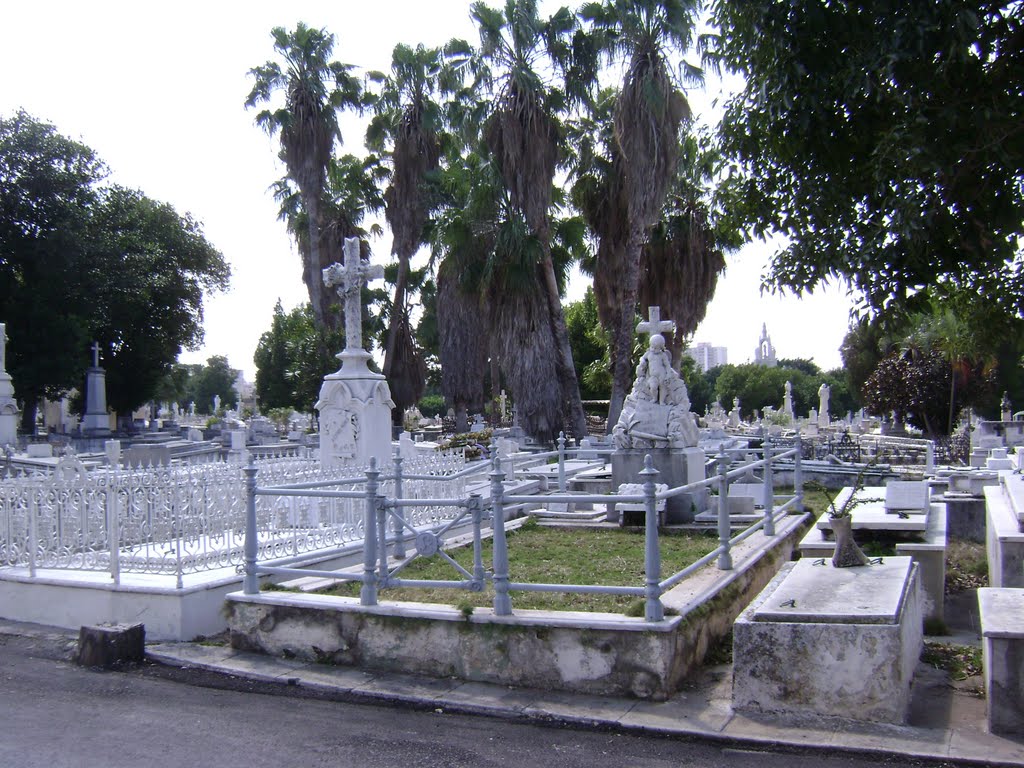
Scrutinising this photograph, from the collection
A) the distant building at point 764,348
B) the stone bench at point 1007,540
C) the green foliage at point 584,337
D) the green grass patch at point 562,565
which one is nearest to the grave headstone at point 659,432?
the green grass patch at point 562,565

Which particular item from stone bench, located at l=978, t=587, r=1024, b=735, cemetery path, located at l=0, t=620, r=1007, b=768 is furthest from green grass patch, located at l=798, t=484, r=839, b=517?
cemetery path, located at l=0, t=620, r=1007, b=768

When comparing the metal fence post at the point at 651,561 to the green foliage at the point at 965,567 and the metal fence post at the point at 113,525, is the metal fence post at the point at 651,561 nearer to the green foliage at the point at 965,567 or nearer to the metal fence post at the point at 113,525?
the metal fence post at the point at 113,525

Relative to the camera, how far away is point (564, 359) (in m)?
23.9

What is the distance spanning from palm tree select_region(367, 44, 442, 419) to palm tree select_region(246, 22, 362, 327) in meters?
1.44

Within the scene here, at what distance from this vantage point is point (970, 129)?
592cm

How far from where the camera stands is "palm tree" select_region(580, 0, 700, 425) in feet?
70.4

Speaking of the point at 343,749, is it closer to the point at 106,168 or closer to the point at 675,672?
the point at 675,672

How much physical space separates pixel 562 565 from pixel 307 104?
26627 millimetres

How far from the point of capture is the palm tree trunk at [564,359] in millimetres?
23234

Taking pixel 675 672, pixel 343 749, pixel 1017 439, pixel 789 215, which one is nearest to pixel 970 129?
pixel 789 215

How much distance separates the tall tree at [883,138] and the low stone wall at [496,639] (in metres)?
2.80

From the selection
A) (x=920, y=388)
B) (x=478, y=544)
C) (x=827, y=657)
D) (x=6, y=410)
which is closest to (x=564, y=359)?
(x=6, y=410)

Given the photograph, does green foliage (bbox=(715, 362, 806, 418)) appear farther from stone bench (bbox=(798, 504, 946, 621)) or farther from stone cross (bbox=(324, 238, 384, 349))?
stone bench (bbox=(798, 504, 946, 621))

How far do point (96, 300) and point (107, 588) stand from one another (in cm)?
3316
